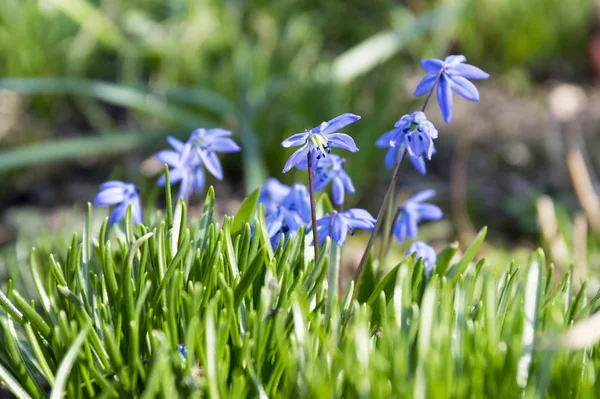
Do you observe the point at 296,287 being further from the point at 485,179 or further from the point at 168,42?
the point at 168,42

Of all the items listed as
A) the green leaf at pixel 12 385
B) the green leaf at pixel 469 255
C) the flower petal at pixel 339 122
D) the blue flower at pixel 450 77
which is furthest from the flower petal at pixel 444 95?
the green leaf at pixel 12 385

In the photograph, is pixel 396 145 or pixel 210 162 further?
pixel 210 162

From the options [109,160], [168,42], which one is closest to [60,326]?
[109,160]

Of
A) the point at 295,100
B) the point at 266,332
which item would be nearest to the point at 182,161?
the point at 266,332

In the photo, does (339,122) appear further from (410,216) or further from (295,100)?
(295,100)

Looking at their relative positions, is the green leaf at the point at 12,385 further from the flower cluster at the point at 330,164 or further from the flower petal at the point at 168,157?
the flower petal at the point at 168,157

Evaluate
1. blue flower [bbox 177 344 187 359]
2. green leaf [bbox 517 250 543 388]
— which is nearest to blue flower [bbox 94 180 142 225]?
blue flower [bbox 177 344 187 359]

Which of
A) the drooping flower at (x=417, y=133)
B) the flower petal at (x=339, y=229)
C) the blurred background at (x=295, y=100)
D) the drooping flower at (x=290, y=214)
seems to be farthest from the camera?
the blurred background at (x=295, y=100)
